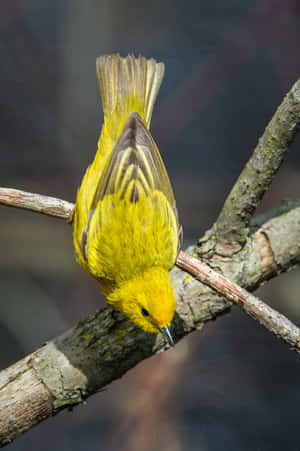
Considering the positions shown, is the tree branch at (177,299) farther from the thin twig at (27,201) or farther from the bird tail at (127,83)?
the bird tail at (127,83)

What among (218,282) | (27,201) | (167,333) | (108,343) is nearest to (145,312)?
(167,333)

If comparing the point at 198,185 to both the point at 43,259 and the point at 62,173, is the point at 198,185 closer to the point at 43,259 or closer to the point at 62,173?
the point at 62,173

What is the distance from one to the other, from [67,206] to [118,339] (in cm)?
76

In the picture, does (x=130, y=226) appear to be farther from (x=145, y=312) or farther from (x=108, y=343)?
(x=108, y=343)

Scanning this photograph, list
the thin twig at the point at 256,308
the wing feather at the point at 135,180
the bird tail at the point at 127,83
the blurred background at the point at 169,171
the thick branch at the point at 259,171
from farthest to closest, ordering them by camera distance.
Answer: the blurred background at the point at 169,171
the bird tail at the point at 127,83
the wing feather at the point at 135,180
the thick branch at the point at 259,171
the thin twig at the point at 256,308

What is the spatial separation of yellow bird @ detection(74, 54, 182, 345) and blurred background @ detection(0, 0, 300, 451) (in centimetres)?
238

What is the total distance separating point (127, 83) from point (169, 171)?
9.39 feet

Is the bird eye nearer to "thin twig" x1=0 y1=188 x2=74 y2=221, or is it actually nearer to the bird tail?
"thin twig" x1=0 y1=188 x2=74 y2=221

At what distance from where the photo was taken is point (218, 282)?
2512 millimetres

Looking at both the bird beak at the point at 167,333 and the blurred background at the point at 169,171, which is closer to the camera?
the bird beak at the point at 167,333

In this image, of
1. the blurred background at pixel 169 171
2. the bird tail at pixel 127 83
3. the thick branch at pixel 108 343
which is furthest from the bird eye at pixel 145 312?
the blurred background at pixel 169 171

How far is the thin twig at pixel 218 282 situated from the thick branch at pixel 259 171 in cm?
39

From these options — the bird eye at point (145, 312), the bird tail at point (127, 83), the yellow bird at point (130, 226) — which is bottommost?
the bird eye at point (145, 312)

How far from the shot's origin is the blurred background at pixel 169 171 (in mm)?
4969
